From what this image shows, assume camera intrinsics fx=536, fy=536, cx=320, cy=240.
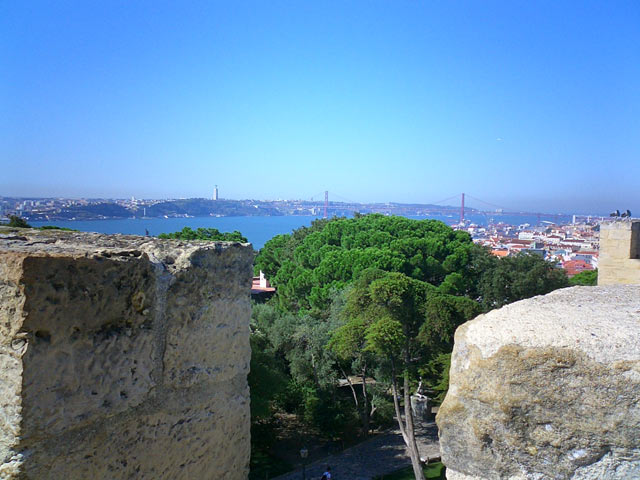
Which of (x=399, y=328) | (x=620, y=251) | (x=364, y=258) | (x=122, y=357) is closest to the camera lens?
Answer: (x=122, y=357)

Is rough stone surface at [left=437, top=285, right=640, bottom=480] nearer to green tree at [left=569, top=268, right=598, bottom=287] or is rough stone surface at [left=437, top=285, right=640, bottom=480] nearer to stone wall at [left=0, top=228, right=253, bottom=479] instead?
stone wall at [left=0, top=228, right=253, bottom=479]

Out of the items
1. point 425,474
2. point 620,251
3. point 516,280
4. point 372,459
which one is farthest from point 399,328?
point 516,280

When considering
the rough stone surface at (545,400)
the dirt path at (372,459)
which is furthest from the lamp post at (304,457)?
the rough stone surface at (545,400)

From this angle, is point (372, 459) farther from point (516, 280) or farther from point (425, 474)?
point (516, 280)

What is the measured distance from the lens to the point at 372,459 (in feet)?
48.8

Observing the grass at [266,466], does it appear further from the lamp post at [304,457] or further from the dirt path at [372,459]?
the lamp post at [304,457]

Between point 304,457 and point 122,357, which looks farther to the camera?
point 304,457

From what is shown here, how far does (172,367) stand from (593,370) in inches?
56.8

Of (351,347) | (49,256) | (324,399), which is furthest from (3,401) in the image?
(324,399)

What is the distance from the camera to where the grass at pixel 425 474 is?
1333 cm

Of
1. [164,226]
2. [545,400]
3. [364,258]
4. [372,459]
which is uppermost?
[545,400]

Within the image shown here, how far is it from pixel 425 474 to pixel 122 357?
43.5 feet

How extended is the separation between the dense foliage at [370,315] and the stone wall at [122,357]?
953cm

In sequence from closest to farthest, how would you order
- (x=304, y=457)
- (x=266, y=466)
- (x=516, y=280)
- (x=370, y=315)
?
(x=370, y=315) → (x=266, y=466) → (x=304, y=457) → (x=516, y=280)
